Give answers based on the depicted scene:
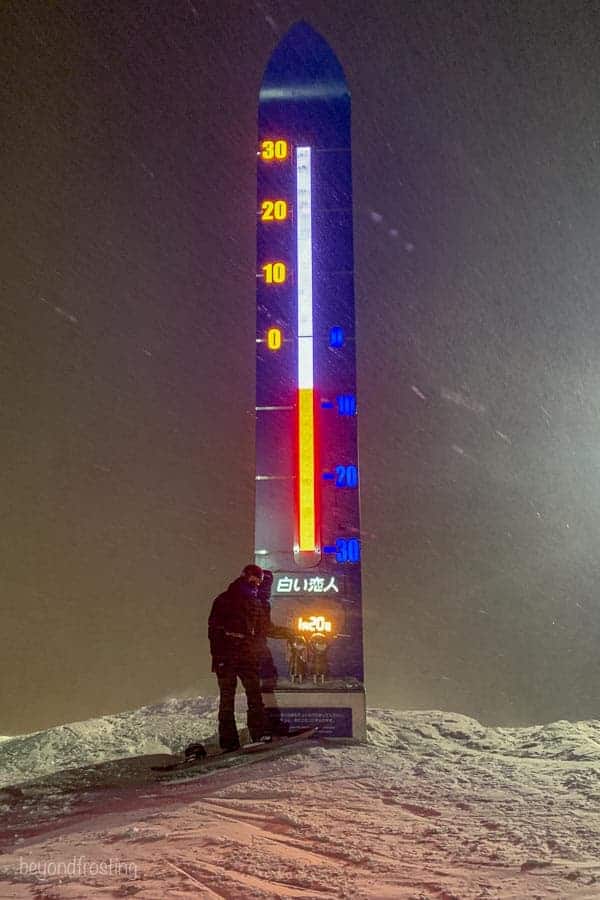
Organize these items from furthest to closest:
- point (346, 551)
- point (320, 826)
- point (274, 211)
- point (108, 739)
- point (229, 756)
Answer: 1. point (274, 211)
2. point (108, 739)
3. point (346, 551)
4. point (229, 756)
5. point (320, 826)

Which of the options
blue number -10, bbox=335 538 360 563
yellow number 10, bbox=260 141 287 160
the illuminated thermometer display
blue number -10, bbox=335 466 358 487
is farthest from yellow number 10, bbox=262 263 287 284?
blue number -10, bbox=335 538 360 563

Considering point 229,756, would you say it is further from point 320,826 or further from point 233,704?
point 320,826

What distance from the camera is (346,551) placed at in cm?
903

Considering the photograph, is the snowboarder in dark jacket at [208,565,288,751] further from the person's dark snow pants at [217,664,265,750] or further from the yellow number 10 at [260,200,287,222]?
the yellow number 10 at [260,200,287,222]

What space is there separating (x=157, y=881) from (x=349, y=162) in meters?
8.69

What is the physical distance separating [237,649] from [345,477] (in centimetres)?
255

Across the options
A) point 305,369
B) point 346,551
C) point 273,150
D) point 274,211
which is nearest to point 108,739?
point 346,551

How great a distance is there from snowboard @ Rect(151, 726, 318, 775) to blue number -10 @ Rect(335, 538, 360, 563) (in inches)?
83.7

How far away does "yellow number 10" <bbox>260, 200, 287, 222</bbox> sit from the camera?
959cm

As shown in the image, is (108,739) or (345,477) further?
(108,739)

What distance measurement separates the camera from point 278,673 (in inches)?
349

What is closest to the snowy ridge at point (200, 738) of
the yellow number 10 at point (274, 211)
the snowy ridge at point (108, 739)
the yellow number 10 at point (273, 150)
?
the snowy ridge at point (108, 739)

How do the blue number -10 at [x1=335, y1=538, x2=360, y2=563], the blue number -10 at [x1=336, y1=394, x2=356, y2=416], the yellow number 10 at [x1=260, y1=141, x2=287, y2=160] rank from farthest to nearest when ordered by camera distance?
1. the yellow number 10 at [x1=260, y1=141, x2=287, y2=160]
2. the blue number -10 at [x1=336, y1=394, x2=356, y2=416]
3. the blue number -10 at [x1=335, y1=538, x2=360, y2=563]

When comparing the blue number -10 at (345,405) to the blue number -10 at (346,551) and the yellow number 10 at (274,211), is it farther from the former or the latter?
the yellow number 10 at (274,211)
